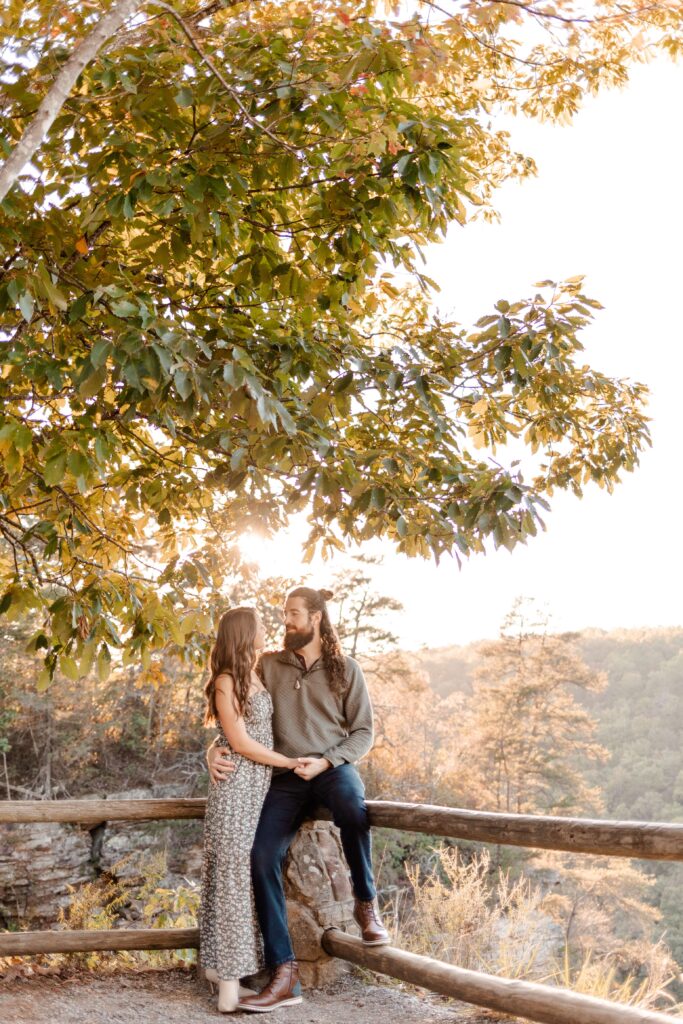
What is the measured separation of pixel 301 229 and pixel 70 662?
2.21m

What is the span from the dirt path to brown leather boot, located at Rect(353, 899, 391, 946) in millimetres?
278

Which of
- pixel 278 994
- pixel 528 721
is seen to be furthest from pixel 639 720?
pixel 278 994

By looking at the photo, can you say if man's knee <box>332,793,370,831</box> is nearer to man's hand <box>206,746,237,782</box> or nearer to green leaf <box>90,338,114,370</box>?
man's hand <box>206,746,237,782</box>

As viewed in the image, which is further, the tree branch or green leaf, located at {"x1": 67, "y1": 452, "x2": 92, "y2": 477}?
green leaf, located at {"x1": 67, "y1": 452, "x2": 92, "y2": 477}

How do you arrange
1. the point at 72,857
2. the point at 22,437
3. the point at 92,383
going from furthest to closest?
the point at 72,857 < the point at 22,437 < the point at 92,383

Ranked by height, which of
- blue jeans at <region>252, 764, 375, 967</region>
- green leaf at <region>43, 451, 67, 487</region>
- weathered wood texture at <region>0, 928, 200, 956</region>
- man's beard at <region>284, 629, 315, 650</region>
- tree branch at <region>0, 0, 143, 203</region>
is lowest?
weathered wood texture at <region>0, 928, 200, 956</region>

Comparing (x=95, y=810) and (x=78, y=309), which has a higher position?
(x=78, y=309)

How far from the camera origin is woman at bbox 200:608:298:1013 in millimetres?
4211

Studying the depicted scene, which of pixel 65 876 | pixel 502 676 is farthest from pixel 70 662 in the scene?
pixel 502 676

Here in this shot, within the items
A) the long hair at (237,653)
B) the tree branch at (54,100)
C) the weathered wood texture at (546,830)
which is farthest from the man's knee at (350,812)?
the tree branch at (54,100)

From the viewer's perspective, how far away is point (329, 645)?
475cm

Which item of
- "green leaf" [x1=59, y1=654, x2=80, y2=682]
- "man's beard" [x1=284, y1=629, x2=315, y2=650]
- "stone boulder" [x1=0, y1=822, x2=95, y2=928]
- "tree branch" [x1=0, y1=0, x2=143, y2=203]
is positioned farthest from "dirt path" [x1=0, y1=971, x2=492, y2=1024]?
"stone boulder" [x1=0, y1=822, x2=95, y2=928]

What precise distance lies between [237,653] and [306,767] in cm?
68

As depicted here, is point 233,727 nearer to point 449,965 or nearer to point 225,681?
point 225,681
